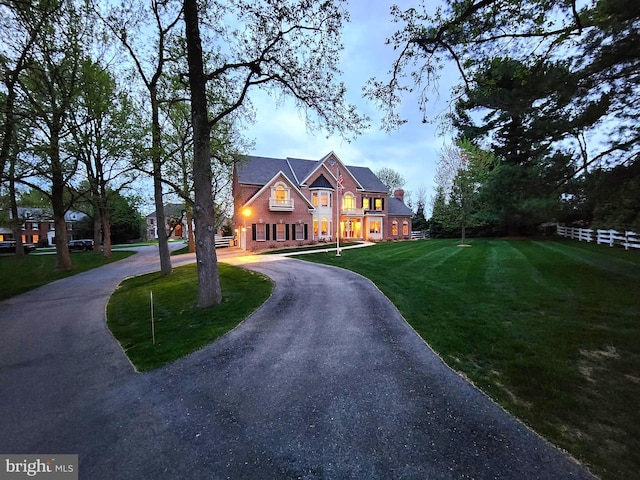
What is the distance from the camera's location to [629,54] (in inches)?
266

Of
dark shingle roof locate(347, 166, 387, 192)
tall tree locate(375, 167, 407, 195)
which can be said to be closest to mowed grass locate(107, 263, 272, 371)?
dark shingle roof locate(347, 166, 387, 192)

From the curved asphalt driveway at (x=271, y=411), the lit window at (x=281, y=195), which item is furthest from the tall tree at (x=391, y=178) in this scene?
the curved asphalt driveway at (x=271, y=411)

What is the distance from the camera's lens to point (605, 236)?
20.2m

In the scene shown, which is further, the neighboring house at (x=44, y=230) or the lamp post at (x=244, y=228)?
the neighboring house at (x=44, y=230)

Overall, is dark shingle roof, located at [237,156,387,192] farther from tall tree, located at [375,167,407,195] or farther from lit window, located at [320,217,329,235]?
tall tree, located at [375,167,407,195]

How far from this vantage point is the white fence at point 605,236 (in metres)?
16.7

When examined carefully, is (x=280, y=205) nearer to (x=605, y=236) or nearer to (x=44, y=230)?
(x=605, y=236)

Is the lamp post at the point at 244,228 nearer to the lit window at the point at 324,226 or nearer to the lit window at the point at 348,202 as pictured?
the lit window at the point at 324,226

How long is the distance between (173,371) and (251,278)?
7479 millimetres

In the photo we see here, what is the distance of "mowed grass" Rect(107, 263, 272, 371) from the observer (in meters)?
6.26

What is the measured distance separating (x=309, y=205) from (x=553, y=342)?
24441mm

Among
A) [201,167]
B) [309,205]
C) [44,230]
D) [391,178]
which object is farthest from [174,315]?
[44,230]

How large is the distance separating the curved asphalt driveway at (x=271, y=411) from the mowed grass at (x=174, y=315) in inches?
16.4

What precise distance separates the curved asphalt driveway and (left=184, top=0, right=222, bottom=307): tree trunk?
243cm
